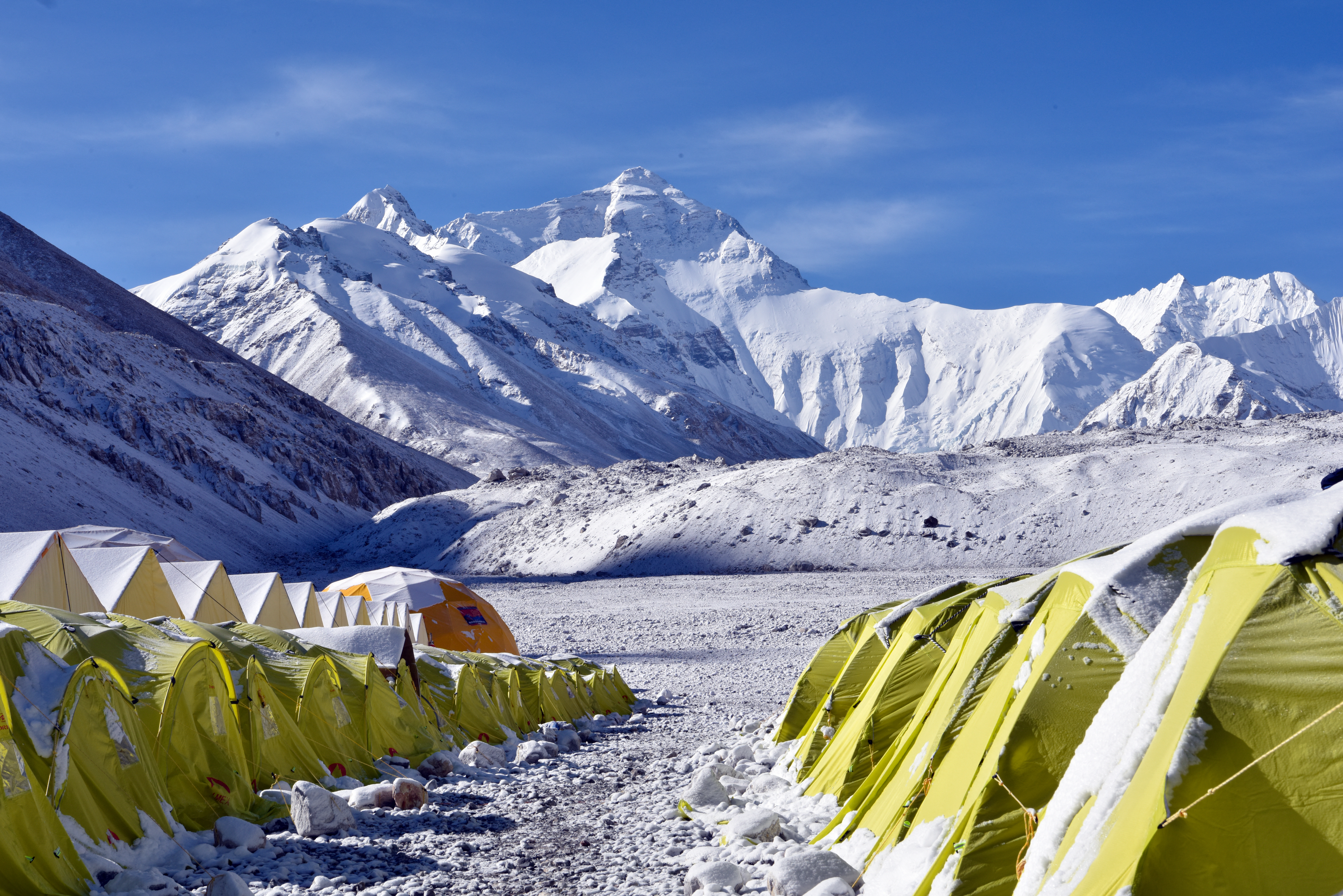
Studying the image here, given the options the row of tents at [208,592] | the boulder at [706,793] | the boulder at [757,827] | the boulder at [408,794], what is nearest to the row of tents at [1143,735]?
the boulder at [757,827]

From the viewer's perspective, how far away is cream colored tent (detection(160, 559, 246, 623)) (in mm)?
20750

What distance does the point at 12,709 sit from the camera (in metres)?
6.93

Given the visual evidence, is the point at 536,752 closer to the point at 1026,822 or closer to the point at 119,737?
the point at 119,737

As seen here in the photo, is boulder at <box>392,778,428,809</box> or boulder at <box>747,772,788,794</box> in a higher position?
boulder at <box>392,778,428,809</box>

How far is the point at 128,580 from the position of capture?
764 inches

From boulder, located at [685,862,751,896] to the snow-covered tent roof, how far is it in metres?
18.4

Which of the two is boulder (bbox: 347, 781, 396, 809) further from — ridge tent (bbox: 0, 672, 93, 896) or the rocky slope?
the rocky slope

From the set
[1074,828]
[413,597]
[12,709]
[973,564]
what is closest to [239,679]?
[12,709]

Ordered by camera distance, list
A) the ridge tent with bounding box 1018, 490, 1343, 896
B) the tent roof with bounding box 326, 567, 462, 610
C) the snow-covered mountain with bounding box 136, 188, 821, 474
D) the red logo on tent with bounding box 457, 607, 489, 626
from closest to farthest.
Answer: the ridge tent with bounding box 1018, 490, 1343, 896
the red logo on tent with bounding box 457, 607, 489, 626
the tent roof with bounding box 326, 567, 462, 610
the snow-covered mountain with bounding box 136, 188, 821, 474

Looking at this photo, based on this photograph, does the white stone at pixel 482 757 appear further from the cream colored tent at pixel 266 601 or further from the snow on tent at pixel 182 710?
the cream colored tent at pixel 266 601

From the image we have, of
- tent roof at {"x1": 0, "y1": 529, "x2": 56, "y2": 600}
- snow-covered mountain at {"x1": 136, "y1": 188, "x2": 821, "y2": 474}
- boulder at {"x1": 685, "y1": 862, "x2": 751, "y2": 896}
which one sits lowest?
boulder at {"x1": 685, "y1": 862, "x2": 751, "y2": 896}

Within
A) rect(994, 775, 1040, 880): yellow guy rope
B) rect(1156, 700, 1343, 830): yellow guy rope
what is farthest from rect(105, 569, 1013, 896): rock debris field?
rect(1156, 700, 1343, 830): yellow guy rope

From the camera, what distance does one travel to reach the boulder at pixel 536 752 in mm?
13570

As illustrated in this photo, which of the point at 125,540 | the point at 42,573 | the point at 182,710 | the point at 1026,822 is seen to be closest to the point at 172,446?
the point at 125,540
